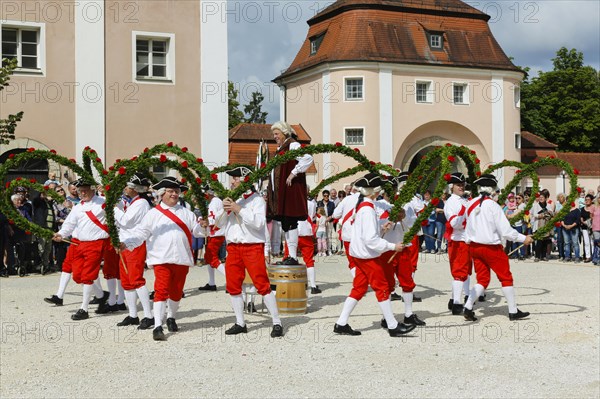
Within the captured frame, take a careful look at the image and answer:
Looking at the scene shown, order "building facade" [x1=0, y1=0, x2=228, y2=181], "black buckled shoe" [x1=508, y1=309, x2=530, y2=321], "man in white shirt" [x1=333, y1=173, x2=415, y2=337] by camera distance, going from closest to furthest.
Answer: "man in white shirt" [x1=333, y1=173, x2=415, y2=337] → "black buckled shoe" [x1=508, y1=309, x2=530, y2=321] → "building facade" [x1=0, y1=0, x2=228, y2=181]

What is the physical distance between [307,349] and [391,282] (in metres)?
1.87

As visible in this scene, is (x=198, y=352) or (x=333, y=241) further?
(x=333, y=241)

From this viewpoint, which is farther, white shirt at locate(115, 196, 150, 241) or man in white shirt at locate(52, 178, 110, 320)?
man in white shirt at locate(52, 178, 110, 320)

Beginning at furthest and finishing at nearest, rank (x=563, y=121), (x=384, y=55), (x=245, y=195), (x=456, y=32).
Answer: (x=563, y=121)
(x=456, y=32)
(x=384, y=55)
(x=245, y=195)

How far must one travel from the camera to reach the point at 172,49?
24.7 m

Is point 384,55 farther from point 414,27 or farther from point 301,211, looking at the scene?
point 301,211

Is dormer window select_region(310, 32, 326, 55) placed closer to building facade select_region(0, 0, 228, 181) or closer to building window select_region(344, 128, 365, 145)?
building window select_region(344, 128, 365, 145)

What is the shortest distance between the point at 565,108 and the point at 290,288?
171 ft

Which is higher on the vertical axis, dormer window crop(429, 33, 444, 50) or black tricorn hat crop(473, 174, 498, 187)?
dormer window crop(429, 33, 444, 50)

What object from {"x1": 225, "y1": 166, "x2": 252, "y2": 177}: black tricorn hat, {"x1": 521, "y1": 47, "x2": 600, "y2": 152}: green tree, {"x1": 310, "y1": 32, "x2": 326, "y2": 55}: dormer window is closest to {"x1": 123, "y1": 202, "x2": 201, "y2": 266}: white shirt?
{"x1": 225, "y1": 166, "x2": 252, "y2": 177}: black tricorn hat

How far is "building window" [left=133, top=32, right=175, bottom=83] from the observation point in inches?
966

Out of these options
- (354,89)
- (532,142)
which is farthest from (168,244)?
(532,142)

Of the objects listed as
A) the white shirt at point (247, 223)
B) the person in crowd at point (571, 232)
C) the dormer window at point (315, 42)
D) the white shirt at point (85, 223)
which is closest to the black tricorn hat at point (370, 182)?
the white shirt at point (247, 223)

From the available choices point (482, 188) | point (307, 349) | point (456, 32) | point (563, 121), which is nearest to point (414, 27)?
point (456, 32)
